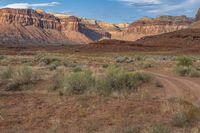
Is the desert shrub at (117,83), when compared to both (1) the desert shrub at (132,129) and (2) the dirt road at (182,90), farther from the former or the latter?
(1) the desert shrub at (132,129)

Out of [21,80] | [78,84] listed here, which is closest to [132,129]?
[78,84]

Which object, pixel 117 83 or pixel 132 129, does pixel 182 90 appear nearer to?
pixel 117 83

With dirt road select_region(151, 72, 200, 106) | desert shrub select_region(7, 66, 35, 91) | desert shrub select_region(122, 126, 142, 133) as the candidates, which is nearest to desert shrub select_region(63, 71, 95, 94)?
desert shrub select_region(7, 66, 35, 91)

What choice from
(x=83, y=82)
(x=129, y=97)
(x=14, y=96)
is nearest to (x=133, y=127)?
(x=129, y=97)

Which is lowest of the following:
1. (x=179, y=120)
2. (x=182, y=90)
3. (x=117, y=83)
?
(x=182, y=90)

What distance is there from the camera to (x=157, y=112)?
473 inches

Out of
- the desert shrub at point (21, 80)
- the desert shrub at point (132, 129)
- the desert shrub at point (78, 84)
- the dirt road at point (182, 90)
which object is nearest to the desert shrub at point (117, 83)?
the desert shrub at point (78, 84)

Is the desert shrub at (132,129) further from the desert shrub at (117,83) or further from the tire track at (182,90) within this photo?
the desert shrub at (117,83)

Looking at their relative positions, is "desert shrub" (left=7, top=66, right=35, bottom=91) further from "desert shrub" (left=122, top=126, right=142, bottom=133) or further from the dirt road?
"desert shrub" (left=122, top=126, right=142, bottom=133)

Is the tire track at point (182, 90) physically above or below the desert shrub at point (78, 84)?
below

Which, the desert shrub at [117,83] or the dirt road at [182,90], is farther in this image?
the desert shrub at [117,83]

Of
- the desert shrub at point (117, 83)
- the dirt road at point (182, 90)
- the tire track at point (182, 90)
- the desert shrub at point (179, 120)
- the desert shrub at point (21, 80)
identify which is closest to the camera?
the desert shrub at point (179, 120)

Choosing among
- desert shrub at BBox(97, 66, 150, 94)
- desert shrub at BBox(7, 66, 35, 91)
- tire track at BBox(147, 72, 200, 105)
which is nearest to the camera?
tire track at BBox(147, 72, 200, 105)

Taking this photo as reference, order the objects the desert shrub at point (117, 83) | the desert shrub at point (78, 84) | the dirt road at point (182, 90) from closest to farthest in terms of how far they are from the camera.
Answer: the desert shrub at point (78, 84) < the dirt road at point (182, 90) < the desert shrub at point (117, 83)
